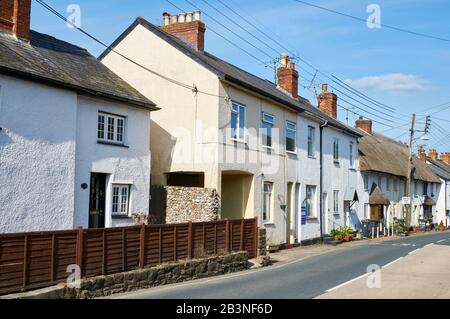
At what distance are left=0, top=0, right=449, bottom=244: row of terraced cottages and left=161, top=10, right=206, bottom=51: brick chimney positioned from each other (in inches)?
2.1

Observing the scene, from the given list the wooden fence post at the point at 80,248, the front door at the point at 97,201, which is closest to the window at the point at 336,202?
the front door at the point at 97,201

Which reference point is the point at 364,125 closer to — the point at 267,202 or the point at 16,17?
the point at 267,202

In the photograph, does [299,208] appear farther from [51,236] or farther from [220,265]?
[51,236]

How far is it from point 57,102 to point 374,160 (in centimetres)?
2939

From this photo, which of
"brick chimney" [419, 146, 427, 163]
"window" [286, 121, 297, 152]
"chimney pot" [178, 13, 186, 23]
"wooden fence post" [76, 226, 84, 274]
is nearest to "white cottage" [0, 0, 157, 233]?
"wooden fence post" [76, 226, 84, 274]

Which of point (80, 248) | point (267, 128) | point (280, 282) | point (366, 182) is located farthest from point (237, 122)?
point (366, 182)

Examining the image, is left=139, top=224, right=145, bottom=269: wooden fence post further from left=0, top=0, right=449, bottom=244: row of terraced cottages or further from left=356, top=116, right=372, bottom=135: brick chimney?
left=356, top=116, right=372, bottom=135: brick chimney

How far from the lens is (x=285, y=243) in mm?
25375

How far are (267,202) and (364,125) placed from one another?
2947 cm

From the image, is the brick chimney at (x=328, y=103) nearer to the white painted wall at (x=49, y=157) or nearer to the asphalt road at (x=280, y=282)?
the asphalt road at (x=280, y=282)

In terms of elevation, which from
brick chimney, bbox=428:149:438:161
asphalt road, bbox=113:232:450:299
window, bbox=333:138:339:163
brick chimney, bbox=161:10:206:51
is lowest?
asphalt road, bbox=113:232:450:299

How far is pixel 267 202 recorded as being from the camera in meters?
24.1

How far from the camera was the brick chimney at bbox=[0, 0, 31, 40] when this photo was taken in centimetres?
1638
